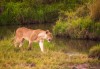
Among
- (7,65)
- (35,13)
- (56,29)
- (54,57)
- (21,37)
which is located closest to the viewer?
(7,65)

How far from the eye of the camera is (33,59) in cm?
1388

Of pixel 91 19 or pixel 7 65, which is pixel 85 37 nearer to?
pixel 91 19

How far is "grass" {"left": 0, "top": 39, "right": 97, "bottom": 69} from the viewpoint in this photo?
12984mm

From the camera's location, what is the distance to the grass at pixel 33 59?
1298 cm

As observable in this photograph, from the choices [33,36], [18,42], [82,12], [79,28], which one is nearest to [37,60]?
[33,36]

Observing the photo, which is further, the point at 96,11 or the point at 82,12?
the point at 82,12

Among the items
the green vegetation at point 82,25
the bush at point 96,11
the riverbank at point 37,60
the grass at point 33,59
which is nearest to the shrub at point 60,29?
the green vegetation at point 82,25

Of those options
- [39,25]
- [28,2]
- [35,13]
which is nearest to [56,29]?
[39,25]

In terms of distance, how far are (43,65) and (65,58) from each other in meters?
1.76

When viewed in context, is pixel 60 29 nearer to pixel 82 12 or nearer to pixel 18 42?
pixel 82 12

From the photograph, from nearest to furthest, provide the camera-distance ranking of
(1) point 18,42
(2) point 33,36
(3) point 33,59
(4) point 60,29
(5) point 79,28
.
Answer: (3) point 33,59
(2) point 33,36
(1) point 18,42
(5) point 79,28
(4) point 60,29

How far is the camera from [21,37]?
1656cm

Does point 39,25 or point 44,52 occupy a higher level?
point 44,52

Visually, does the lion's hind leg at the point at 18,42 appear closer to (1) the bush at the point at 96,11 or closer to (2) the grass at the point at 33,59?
(2) the grass at the point at 33,59
